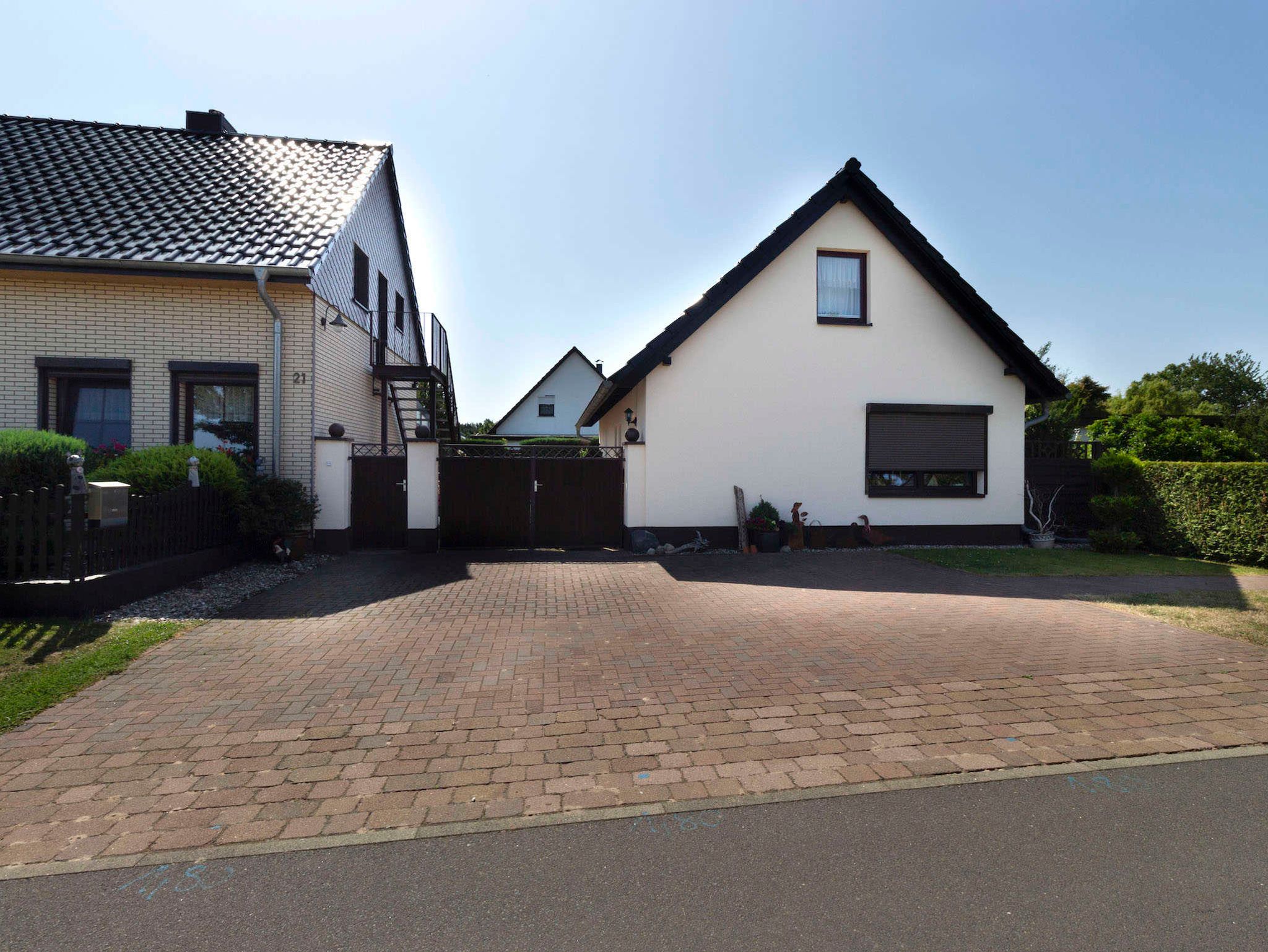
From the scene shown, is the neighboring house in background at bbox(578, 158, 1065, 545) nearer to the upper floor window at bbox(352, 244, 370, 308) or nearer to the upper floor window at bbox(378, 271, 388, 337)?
the upper floor window at bbox(352, 244, 370, 308)

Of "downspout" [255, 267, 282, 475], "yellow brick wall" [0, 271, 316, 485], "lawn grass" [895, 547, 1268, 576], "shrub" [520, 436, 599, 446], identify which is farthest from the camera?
"shrub" [520, 436, 599, 446]

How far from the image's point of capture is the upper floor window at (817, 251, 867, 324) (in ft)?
41.5

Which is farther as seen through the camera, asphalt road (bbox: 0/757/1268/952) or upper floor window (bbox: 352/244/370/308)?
upper floor window (bbox: 352/244/370/308)

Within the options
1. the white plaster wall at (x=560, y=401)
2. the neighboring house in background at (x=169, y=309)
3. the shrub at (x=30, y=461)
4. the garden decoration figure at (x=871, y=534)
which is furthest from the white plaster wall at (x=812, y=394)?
the white plaster wall at (x=560, y=401)

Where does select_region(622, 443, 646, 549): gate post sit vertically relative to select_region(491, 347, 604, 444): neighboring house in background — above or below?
below

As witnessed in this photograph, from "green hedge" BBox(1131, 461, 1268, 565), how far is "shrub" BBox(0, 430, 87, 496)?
16.2 m

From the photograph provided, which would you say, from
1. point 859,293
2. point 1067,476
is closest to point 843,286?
point 859,293

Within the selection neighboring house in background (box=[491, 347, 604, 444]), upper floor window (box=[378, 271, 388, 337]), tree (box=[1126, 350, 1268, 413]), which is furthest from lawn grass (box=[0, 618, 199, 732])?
tree (box=[1126, 350, 1268, 413])

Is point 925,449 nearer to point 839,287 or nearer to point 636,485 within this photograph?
point 839,287

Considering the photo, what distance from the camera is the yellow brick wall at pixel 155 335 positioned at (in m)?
10.6

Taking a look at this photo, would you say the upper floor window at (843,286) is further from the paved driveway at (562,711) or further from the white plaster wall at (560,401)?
the white plaster wall at (560,401)

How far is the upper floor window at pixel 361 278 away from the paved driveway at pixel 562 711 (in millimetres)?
8646

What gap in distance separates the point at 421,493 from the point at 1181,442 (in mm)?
20761

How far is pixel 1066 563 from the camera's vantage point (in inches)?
419
